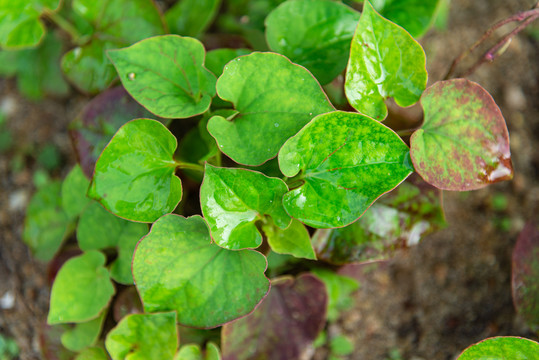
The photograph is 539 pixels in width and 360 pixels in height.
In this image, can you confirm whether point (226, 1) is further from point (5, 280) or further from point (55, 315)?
point (5, 280)

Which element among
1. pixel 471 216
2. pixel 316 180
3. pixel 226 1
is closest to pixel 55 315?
pixel 316 180

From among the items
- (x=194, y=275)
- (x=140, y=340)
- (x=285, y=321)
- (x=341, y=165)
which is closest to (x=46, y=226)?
(x=140, y=340)

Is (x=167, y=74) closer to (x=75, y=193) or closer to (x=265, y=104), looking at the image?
(x=265, y=104)

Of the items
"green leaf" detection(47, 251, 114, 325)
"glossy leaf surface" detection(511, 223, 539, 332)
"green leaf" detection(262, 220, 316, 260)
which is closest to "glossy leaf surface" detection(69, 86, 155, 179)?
"green leaf" detection(47, 251, 114, 325)

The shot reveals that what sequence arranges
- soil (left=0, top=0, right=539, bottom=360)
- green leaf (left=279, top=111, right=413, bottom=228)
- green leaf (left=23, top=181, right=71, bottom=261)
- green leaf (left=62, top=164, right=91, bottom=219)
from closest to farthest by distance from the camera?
green leaf (left=279, top=111, right=413, bottom=228)
green leaf (left=62, top=164, right=91, bottom=219)
green leaf (left=23, top=181, right=71, bottom=261)
soil (left=0, top=0, right=539, bottom=360)

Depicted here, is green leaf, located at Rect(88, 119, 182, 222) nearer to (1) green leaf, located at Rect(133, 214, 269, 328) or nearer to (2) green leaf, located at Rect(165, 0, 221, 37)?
(1) green leaf, located at Rect(133, 214, 269, 328)

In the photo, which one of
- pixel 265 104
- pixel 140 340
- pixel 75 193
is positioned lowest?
pixel 140 340
